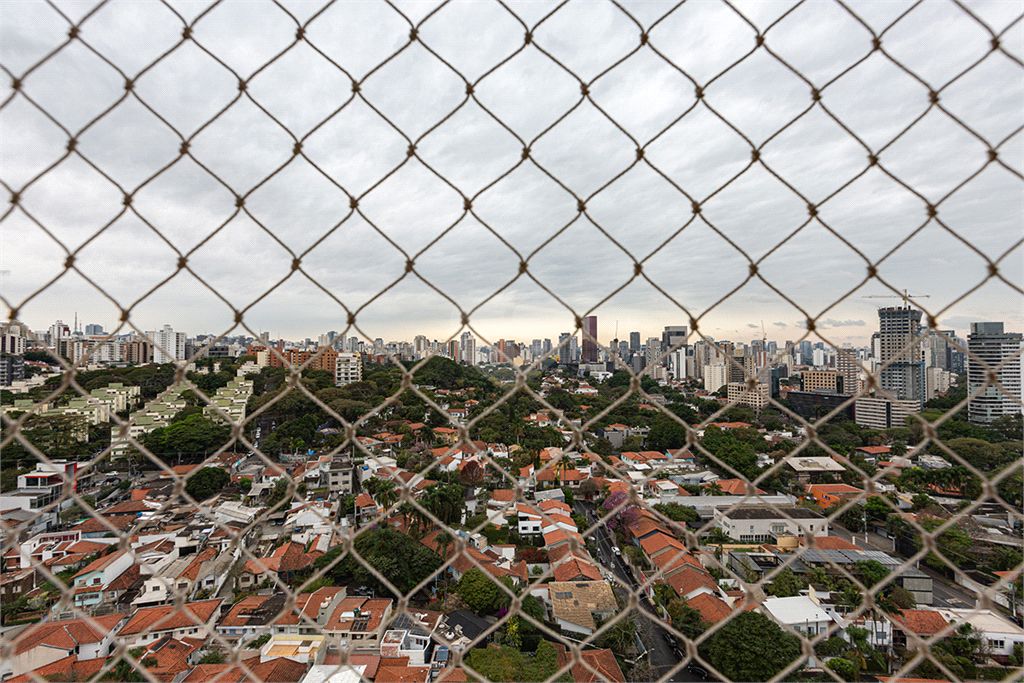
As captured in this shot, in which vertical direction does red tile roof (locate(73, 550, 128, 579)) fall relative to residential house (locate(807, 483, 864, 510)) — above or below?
above

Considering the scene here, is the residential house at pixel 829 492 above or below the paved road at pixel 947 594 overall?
above

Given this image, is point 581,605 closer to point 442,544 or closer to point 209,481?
point 442,544

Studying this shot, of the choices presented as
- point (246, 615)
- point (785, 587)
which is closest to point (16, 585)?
point (246, 615)

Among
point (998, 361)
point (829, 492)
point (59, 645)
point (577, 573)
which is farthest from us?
point (829, 492)

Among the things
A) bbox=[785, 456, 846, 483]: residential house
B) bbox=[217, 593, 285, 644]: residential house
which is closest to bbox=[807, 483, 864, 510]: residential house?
bbox=[785, 456, 846, 483]: residential house

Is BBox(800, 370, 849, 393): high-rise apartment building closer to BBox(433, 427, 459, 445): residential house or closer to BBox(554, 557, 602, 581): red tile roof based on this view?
BBox(433, 427, 459, 445): residential house

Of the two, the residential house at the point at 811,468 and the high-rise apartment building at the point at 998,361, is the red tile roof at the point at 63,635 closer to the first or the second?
the high-rise apartment building at the point at 998,361

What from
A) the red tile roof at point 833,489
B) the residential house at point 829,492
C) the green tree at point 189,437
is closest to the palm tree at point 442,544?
the green tree at point 189,437

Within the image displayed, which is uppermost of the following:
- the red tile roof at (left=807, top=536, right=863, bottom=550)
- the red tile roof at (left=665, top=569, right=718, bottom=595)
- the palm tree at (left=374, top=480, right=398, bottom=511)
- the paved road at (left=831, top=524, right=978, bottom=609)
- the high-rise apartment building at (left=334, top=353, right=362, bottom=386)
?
the high-rise apartment building at (left=334, top=353, right=362, bottom=386)
